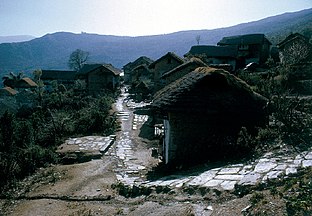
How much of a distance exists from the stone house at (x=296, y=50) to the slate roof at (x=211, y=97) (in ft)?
56.6

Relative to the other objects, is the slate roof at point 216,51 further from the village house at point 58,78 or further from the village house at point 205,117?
the village house at point 205,117

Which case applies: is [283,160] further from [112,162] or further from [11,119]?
[11,119]

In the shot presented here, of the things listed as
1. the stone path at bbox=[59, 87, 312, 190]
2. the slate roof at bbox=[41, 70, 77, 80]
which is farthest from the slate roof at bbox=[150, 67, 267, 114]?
the slate roof at bbox=[41, 70, 77, 80]

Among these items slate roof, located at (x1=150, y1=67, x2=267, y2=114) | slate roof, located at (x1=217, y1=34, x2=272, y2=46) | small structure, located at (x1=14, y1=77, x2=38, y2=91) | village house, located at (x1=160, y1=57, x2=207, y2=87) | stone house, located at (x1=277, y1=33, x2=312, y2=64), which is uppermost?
slate roof, located at (x1=217, y1=34, x2=272, y2=46)

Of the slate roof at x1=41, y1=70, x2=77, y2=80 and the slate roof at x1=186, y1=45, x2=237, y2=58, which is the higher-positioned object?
the slate roof at x1=186, y1=45, x2=237, y2=58

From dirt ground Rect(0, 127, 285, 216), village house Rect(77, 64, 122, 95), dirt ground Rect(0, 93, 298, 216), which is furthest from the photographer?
village house Rect(77, 64, 122, 95)

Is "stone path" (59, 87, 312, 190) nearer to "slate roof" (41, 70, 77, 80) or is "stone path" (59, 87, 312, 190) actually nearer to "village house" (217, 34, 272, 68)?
"village house" (217, 34, 272, 68)

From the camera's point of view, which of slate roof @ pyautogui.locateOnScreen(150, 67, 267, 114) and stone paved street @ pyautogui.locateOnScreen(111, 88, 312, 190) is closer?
stone paved street @ pyautogui.locateOnScreen(111, 88, 312, 190)

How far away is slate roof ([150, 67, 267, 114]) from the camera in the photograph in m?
10.0

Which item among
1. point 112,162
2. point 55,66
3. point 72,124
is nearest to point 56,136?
point 72,124

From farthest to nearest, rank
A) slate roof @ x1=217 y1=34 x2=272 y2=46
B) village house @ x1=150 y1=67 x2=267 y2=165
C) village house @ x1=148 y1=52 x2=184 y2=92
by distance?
slate roof @ x1=217 y1=34 x2=272 y2=46, village house @ x1=148 y1=52 x2=184 y2=92, village house @ x1=150 y1=67 x2=267 y2=165

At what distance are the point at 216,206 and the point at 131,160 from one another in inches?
301

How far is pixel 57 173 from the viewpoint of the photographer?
11.0m

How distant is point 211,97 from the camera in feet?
33.9
